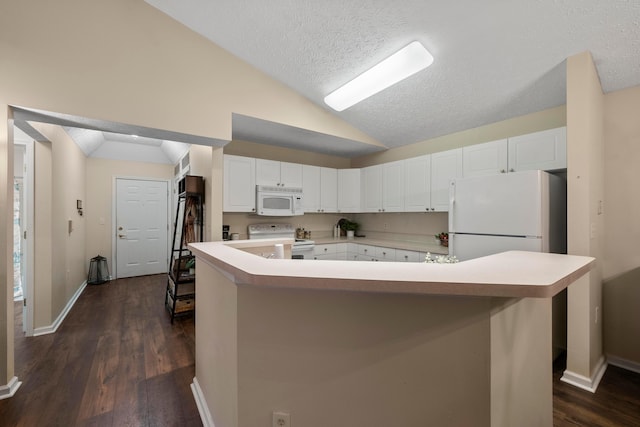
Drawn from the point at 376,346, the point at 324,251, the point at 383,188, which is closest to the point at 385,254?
the point at 324,251

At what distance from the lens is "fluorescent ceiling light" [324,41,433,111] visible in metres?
2.26

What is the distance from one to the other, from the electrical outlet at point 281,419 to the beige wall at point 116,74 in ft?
7.32

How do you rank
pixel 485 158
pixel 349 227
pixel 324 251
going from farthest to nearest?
pixel 349 227, pixel 324 251, pixel 485 158

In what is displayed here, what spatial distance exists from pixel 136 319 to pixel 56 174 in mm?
1991

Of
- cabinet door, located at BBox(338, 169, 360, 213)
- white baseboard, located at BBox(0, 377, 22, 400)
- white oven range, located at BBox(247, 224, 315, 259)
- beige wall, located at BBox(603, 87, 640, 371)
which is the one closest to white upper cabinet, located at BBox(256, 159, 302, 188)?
white oven range, located at BBox(247, 224, 315, 259)

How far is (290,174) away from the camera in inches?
166

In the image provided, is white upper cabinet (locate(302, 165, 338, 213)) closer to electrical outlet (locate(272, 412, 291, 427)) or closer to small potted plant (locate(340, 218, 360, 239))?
small potted plant (locate(340, 218, 360, 239))

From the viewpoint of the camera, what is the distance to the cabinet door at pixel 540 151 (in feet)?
8.23

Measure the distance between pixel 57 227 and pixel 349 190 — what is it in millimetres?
3978

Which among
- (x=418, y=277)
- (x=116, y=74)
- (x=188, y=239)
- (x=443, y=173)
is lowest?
(x=188, y=239)

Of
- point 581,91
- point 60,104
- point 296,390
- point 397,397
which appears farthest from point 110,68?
point 581,91

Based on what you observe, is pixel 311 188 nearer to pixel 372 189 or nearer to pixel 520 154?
pixel 372 189

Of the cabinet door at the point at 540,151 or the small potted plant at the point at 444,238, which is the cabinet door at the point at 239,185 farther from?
the cabinet door at the point at 540,151

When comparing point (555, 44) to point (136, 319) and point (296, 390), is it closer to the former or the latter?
point (296, 390)
